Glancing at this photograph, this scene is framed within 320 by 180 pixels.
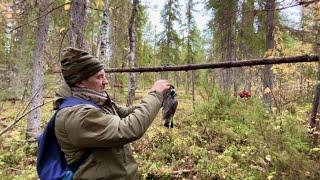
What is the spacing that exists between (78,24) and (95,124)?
4760 millimetres

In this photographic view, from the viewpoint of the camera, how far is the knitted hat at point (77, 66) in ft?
9.24

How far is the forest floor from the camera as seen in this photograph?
7402 mm

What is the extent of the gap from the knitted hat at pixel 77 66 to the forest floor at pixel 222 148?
3.91 m

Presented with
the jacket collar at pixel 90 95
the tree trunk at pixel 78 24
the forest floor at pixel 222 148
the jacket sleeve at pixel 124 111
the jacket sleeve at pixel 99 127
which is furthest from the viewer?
the forest floor at pixel 222 148

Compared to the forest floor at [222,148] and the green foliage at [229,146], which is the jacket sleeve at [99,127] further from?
the green foliage at [229,146]

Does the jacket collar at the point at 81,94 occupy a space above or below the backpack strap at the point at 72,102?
above

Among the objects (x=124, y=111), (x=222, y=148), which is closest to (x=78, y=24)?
(x=124, y=111)

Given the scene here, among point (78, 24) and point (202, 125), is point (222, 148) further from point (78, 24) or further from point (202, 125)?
point (78, 24)

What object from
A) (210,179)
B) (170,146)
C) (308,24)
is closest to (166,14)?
(308,24)

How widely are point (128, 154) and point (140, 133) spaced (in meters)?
0.31

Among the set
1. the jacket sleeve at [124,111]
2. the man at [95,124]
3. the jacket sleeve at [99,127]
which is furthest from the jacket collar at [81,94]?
the jacket sleeve at [124,111]

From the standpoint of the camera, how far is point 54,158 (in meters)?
2.82

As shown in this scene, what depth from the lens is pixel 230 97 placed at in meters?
11.9

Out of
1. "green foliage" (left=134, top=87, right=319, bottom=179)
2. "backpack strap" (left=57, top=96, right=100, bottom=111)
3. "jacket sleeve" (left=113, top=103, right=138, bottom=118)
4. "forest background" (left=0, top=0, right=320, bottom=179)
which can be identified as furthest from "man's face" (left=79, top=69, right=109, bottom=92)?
"green foliage" (left=134, top=87, right=319, bottom=179)
